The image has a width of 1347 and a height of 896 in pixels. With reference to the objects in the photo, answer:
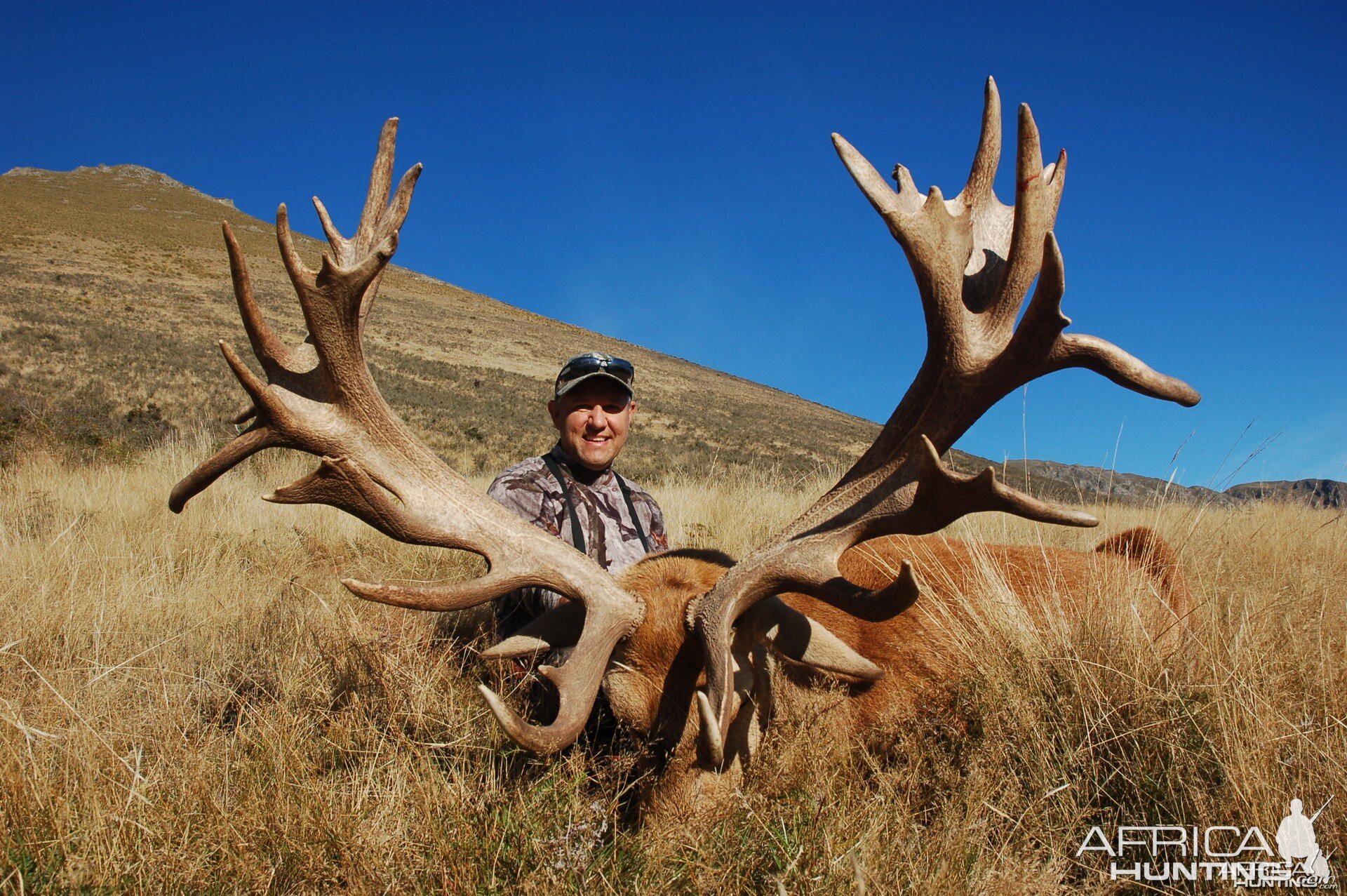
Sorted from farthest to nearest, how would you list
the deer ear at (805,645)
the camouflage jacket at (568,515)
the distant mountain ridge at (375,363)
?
the distant mountain ridge at (375,363) → the camouflage jacket at (568,515) → the deer ear at (805,645)

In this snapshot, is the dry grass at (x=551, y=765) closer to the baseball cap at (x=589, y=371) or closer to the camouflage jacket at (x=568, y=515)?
the camouflage jacket at (x=568, y=515)

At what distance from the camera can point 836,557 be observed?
2.48m

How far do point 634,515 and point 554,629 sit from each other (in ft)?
4.92

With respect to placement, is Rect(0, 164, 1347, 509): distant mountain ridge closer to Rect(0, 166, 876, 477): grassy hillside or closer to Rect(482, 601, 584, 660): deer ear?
Rect(0, 166, 876, 477): grassy hillside

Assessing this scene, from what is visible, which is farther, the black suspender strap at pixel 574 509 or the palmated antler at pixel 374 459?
the black suspender strap at pixel 574 509

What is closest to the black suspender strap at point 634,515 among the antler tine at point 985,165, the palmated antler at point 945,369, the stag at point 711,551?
the stag at point 711,551

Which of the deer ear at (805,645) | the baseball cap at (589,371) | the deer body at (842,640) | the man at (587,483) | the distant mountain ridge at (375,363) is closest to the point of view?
the deer body at (842,640)

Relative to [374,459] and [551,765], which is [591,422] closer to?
[374,459]

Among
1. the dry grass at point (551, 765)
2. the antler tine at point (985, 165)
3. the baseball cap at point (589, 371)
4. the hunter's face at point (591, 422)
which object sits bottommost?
the dry grass at point (551, 765)

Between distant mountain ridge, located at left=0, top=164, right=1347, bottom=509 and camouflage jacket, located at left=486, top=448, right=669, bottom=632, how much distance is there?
311cm

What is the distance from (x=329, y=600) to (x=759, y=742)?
3192mm

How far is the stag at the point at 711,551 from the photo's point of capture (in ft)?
7.23

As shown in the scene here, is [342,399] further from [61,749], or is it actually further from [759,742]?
[759,742]

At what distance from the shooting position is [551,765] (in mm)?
2346
